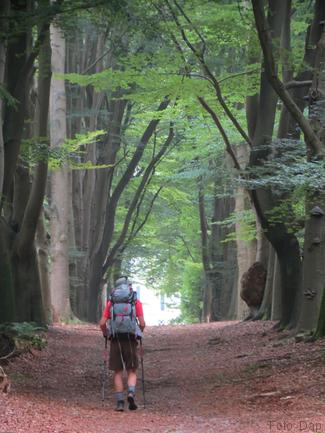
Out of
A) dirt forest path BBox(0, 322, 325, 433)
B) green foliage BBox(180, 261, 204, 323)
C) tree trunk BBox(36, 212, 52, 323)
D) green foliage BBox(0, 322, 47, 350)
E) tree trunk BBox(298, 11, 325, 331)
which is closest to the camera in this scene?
dirt forest path BBox(0, 322, 325, 433)

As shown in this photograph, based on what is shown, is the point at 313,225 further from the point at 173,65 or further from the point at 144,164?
the point at 144,164

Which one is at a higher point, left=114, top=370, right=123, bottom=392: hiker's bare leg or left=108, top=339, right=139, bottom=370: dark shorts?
left=108, top=339, right=139, bottom=370: dark shorts

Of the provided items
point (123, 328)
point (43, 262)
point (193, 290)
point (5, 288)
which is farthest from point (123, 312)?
point (193, 290)

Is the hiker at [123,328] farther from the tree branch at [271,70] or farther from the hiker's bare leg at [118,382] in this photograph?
the tree branch at [271,70]

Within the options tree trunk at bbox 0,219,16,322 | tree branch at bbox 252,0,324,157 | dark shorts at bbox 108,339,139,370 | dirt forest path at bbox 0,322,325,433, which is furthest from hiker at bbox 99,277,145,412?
tree branch at bbox 252,0,324,157

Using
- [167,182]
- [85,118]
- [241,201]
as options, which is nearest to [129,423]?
[241,201]

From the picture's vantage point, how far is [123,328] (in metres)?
8.00

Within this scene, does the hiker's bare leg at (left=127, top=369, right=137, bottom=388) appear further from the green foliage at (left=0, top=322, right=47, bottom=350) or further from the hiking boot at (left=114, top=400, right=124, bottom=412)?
the green foliage at (left=0, top=322, right=47, bottom=350)

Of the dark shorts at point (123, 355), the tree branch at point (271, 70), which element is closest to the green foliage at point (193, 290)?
the tree branch at point (271, 70)

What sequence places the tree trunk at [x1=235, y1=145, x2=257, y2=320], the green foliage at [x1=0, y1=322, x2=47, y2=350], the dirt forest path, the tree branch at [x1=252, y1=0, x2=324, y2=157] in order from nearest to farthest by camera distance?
the dirt forest path, the tree branch at [x1=252, y1=0, x2=324, y2=157], the green foliage at [x1=0, y1=322, x2=47, y2=350], the tree trunk at [x1=235, y1=145, x2=257, y2=320]

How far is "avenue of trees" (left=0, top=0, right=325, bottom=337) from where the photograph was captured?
10.1 meters

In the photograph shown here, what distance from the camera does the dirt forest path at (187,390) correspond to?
6430 mm

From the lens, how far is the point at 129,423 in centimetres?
679

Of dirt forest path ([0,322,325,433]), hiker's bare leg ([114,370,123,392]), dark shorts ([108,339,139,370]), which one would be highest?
dark shorts ([108,339,139,370])
